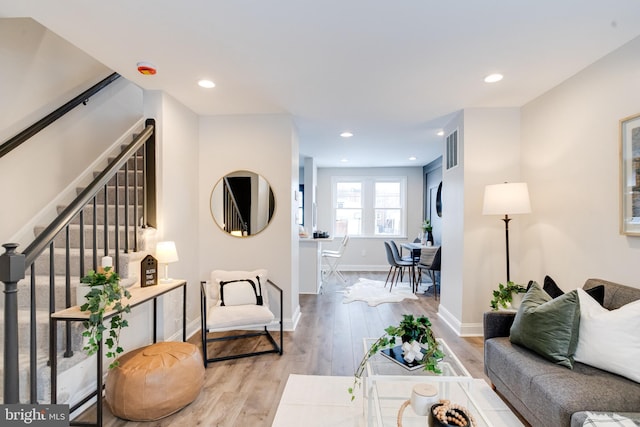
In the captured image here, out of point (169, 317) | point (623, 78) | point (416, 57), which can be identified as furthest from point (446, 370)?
point (169, 317)

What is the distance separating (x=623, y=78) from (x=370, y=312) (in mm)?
3415

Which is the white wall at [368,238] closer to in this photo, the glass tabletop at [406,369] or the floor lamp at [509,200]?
the floor lamp at [509,200]

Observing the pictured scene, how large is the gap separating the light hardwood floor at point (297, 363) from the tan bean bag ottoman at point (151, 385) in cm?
8

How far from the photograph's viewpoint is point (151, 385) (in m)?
2.01

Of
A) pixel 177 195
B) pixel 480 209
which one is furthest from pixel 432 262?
pixel 177 195

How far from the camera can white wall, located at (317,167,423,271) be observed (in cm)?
774

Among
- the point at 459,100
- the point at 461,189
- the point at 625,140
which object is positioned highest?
the point at 459,100

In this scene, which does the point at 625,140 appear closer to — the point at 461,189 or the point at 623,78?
the point at 623,78

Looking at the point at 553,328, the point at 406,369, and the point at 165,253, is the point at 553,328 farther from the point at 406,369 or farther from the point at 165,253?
the point at 165,253

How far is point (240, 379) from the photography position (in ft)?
8.39

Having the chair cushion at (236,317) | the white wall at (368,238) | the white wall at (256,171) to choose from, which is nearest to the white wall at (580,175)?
the white wall at (256,171)

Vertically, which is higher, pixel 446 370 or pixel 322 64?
pixel 322 64

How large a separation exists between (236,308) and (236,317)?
13 cm

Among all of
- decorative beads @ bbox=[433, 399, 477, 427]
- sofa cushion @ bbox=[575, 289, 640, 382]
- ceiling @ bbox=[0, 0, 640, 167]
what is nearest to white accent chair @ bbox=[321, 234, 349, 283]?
ceiling @ bbox=[0, 0, 640, 167]
